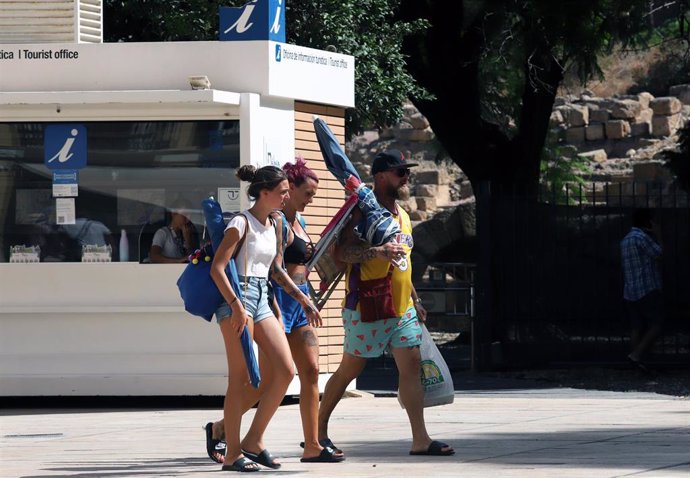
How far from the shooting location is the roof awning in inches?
497

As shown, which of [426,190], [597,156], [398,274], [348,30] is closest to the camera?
[398,274]

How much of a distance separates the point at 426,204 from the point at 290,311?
3368 cm

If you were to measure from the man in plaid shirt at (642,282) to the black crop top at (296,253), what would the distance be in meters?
7.46

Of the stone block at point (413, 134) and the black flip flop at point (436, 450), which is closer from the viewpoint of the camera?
the black flip flop at point (436, 450)

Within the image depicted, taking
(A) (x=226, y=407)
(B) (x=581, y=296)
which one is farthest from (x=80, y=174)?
(B) (x=581, y=296)

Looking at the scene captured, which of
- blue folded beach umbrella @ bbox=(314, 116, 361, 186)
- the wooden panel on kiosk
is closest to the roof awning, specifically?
the wooden panel on kiosk

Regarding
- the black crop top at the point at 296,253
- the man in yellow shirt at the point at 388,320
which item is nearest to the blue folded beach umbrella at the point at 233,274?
the black crop top at the point at 296,253

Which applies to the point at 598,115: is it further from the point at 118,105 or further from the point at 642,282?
the point at 118,105

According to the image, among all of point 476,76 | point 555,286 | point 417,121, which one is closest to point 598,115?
point 417,121

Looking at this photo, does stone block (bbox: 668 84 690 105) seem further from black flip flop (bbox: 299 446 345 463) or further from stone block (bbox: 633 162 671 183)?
black flip flop (bbox: 299 446 345 463)

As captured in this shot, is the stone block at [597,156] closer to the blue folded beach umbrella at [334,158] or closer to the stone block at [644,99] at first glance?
the stone block at [644,99]

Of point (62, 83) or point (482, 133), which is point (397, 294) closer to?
point (62, 83)

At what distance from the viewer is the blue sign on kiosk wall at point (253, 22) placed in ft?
43.3

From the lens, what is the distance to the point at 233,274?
8.35 metres
